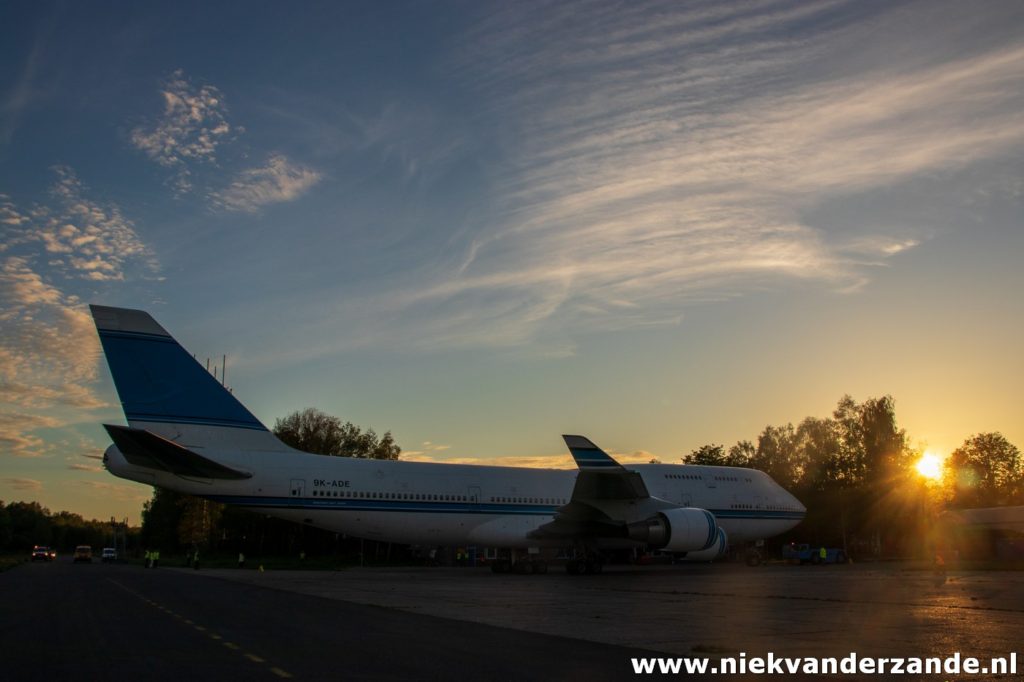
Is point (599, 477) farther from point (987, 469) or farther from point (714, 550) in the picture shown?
point (987, 469)

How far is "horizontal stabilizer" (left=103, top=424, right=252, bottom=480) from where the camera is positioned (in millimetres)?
19969

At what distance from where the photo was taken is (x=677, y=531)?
24.5 metres

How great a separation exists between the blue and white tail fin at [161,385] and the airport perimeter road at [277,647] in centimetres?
947

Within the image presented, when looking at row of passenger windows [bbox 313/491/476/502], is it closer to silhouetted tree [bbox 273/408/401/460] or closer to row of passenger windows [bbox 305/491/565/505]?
row of passenger windows [bbox 305/491/565/505]

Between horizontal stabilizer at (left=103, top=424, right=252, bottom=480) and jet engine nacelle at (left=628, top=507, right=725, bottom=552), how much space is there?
39.0 feet

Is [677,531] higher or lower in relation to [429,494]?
lower

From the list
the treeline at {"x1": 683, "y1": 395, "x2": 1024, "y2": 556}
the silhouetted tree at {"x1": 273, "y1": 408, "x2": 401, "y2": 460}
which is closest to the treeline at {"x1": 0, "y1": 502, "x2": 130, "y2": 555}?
the silhouetted tree at {"x1": 273, "y1": 408, "x2": 401, "y2": 460}

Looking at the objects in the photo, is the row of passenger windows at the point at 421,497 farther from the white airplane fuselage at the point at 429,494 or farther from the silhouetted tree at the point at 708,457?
the silhouetted tree at the point at 708,457

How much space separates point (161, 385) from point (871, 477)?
54285mm

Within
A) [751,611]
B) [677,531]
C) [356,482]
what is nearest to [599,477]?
[677,531]

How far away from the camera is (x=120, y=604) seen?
15.4 meters

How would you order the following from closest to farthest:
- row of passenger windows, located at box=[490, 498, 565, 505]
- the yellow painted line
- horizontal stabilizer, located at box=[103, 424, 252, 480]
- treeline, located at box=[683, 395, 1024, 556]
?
the yellow painted line → horizontal stabilizer, located at box=[103, 424, 252, 480] → row of passenger windows, located at box=[490, 498, 565, 505] → treeline, located at box=[683, 395, 1024, 556]

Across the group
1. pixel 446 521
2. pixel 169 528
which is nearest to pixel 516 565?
pixel 446 521

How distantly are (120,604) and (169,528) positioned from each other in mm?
81980
